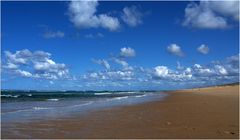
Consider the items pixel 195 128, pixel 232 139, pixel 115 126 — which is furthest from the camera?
pixel 115 126

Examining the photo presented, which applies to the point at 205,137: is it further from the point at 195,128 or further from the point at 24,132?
the point at 24,132

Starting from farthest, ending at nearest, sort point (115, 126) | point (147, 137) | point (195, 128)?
point (115, 126), point (195, 128), point (147, 137)

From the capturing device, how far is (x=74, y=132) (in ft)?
34.8

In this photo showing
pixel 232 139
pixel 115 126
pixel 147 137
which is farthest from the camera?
pixel 115 126

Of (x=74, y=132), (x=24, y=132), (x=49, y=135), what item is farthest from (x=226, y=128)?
(x=24, y=132)

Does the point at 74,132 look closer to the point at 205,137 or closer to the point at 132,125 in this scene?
the point at 132,125

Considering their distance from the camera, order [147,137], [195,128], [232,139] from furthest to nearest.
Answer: [195,128] < [147,137] < [232,139]

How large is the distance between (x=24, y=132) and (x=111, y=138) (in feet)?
10.3

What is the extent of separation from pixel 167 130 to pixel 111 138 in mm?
2106

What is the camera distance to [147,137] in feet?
30.7

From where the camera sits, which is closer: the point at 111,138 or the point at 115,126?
the point at 111,138

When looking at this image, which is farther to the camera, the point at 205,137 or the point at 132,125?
the point at 132,125

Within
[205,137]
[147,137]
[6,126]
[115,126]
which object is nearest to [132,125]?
[115,126]

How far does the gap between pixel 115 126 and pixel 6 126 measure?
13.0ft
